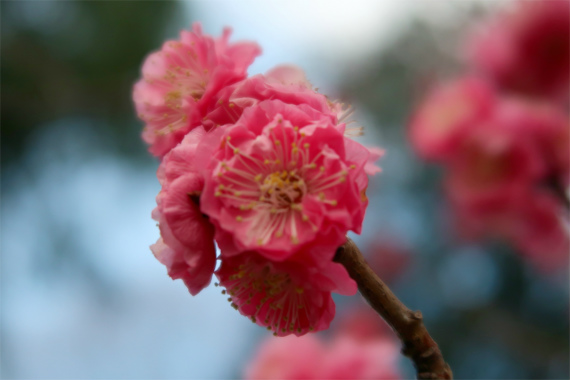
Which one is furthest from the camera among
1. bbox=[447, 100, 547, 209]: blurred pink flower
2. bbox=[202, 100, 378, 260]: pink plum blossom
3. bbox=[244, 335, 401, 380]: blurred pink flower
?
bbox=[447, 100, 547, 209]: blurred pink flower

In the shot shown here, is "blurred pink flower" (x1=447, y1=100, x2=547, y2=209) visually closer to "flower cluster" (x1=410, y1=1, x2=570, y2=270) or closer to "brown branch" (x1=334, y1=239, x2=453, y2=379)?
"flower cluster" (x1=410, y1=1, x2=570, y2=270)

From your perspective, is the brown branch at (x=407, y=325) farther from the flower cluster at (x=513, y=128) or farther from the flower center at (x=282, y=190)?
the flower cluster at (x=513, y=128)

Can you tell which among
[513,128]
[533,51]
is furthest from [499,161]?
[533,51]

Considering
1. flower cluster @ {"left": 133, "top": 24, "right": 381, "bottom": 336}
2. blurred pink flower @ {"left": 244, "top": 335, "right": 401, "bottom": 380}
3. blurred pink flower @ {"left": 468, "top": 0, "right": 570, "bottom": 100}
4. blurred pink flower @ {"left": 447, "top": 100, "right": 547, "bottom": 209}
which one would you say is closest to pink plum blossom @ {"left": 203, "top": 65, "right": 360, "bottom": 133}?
flower cluster @ {"left": 133, "top": 24, "right": 381, "bottom": 336}

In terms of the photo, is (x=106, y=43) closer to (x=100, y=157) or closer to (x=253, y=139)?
(x=100, y=157)

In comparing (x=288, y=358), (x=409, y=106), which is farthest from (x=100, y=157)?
(x=288, y=358)

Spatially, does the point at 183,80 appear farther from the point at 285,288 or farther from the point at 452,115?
the point at 452,115

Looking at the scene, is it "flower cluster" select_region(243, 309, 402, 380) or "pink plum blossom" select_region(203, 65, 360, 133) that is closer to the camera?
"pink plum blossom" select_region(203, 65, 360, 133)
